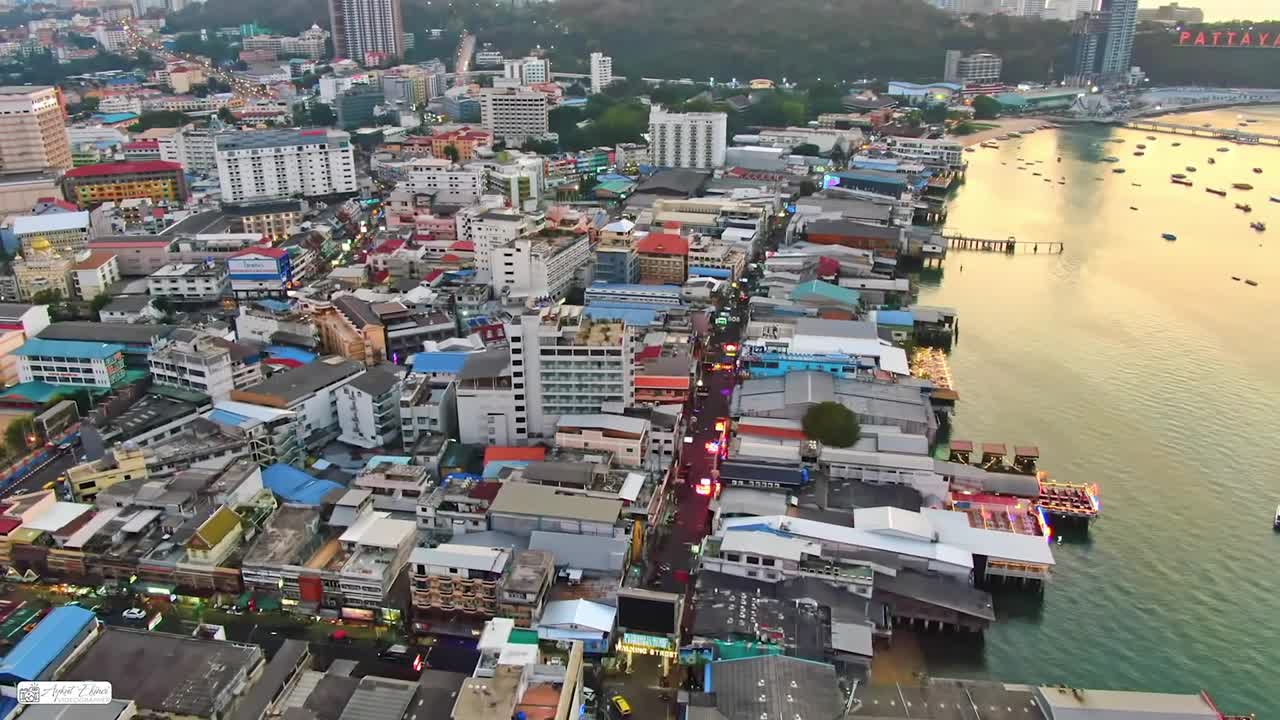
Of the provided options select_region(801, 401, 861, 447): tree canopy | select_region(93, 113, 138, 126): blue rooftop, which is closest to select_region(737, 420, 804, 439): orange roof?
select_region(801, 401, 861, 447): tree canopy

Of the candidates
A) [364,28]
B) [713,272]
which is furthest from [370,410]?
[364,28]

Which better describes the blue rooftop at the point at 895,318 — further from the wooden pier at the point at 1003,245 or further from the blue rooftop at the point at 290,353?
the blue rooftop at the point at 290,353

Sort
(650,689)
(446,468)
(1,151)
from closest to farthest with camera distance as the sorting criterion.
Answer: (650,689)
(446,468)
(1,151)

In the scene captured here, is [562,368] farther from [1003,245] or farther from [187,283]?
[1003,245]

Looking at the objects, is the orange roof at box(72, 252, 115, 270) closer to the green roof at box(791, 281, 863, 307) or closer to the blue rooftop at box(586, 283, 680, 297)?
the blue rooftop at box(586, 283, 680, 297)

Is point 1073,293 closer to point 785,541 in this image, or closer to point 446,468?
point 785,541

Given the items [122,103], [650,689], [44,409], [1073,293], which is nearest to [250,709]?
[650,689]

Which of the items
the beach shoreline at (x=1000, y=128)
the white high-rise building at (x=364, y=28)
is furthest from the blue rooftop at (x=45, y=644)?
the white high-rise building at (x=364, y=28)
